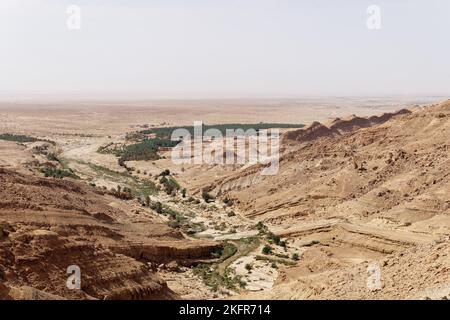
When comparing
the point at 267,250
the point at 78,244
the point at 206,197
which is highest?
the point at 78,244

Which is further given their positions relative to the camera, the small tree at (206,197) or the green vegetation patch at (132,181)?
the green vegetation patch at (132,181)

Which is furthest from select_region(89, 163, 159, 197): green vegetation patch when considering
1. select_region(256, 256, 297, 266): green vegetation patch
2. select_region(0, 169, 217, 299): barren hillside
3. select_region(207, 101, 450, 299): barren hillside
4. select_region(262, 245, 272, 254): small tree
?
select_region(256, 256, 297, 266): green vegetation patch

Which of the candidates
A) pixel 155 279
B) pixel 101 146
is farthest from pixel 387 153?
pixel 101 146

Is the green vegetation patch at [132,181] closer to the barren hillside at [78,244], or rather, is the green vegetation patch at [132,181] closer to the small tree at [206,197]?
the small tree at [206,197]

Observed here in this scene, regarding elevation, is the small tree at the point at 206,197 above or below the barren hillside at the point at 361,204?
below

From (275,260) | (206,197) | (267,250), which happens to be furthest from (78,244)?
(206,197)

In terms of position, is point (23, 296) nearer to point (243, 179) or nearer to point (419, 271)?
point (419, 271)

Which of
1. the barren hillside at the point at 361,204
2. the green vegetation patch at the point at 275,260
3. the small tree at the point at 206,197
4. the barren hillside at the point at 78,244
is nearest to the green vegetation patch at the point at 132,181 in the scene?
the small tree at the point at 206,197

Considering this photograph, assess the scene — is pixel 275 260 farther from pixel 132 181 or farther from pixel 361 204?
pixel 132 181

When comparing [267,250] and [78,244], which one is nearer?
[78,244]

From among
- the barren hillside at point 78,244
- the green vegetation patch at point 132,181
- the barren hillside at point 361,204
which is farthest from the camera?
the green vegetation patch at point 132,181

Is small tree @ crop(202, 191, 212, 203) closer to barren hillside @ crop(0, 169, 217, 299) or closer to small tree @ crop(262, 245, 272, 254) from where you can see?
barren hillside @ crop(0, 169, 217, 299)
